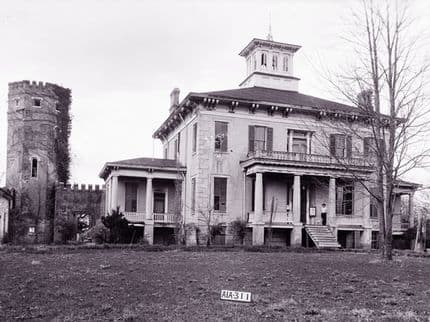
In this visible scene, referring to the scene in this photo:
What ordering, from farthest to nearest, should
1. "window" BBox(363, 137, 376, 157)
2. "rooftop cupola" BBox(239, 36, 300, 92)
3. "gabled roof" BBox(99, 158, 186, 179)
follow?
"rooftop cupola" BBox(239, 36, 300, 92)
"gabled roof" BBox(99, 158, 186, 179)
"window" BBox(363, 137, 376, 157)

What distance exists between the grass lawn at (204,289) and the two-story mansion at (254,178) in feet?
43.0

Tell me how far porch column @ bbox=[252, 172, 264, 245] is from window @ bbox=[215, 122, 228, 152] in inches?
126

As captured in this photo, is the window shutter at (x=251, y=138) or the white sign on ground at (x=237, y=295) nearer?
the white sign on ground at (x=237, y=295)

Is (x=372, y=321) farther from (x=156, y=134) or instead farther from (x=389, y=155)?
(x=156, y=134)

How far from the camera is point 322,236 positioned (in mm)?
31016

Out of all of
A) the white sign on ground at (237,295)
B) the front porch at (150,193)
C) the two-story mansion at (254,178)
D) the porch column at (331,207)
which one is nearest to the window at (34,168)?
the front porch at (150,193)

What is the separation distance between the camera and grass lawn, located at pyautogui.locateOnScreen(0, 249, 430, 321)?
34.8 ft

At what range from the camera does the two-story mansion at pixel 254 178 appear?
105 ft

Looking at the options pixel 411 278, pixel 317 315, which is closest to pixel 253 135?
pixel 411 278

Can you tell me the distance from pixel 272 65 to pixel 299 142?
7.08 meters

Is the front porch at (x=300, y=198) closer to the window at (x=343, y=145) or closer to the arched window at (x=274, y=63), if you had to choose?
the window at (x=343, y=145)

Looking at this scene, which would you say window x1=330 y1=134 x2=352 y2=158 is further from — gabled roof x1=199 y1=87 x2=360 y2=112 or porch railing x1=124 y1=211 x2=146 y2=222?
porch railing x1=124 y1=211 x2=146 y2=222

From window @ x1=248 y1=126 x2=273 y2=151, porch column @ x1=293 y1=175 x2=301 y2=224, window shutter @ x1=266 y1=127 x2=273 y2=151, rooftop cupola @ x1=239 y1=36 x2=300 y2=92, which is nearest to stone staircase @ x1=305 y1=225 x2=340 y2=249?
porch column @ x1=293 y1=175 x2=301 y2=224

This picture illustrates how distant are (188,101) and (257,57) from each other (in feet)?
27.0
